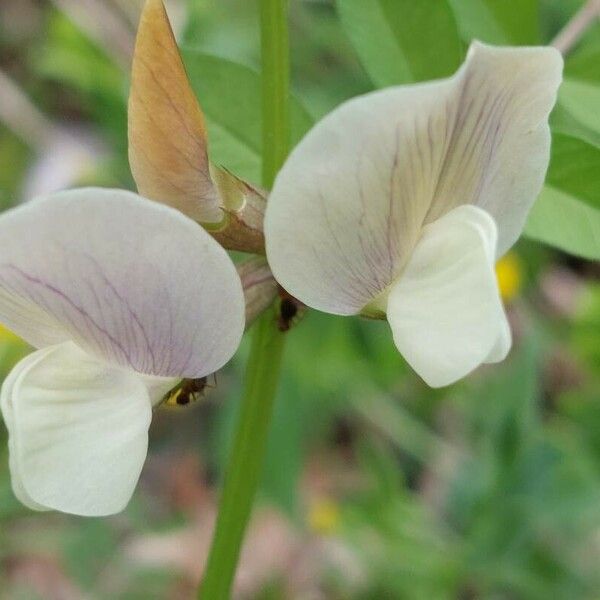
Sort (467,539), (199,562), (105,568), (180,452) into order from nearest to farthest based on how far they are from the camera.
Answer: (467,539) < (105,568) < (199,562) < (180,452)

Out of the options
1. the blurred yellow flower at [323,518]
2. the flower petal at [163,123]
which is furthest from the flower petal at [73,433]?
the blurred yellow flower at [323,518]

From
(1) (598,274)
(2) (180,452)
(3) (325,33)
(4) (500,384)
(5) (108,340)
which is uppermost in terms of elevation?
(5) (108,340)

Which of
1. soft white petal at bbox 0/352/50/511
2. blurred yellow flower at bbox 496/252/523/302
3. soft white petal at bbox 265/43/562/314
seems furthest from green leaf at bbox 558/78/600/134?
blurred yellow flower at bbox 496/252/523/302

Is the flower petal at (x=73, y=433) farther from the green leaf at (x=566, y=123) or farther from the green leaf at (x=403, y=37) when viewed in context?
the green leaf at (x=566, y=123)

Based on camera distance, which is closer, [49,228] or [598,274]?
[49,228]

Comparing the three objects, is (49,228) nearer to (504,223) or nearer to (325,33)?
(504,223)

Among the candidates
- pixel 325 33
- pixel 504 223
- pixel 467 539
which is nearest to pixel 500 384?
pixel 467 539

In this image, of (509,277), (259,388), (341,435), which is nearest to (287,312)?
(259,388)

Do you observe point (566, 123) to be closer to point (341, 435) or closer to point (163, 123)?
point (163, 123)

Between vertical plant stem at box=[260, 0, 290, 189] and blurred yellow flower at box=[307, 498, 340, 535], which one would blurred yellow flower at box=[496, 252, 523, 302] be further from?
vertical plant stem at box=[260, 0, 290, 189]
